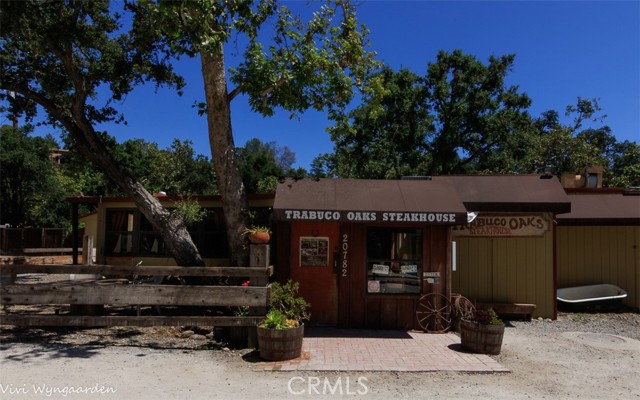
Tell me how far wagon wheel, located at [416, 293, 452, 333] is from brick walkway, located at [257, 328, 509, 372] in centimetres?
21

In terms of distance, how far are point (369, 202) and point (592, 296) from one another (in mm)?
7364

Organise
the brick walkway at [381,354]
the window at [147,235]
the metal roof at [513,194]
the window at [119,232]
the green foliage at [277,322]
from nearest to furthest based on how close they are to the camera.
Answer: the brick walkway at [381,354] → the green foliage at [277,322] → the metal roof at [513,194] → the window at [147,235] → the window at [119,232]

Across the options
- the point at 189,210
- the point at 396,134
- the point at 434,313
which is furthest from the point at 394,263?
the point at 396,134

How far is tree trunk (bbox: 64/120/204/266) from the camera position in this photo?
10.0m

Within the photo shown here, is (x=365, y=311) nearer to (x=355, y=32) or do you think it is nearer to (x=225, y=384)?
(x=225, y=384)

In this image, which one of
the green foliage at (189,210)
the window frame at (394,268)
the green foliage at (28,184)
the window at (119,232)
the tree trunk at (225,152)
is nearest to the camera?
the window frame at (394,268)

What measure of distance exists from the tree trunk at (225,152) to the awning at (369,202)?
3.43 feet

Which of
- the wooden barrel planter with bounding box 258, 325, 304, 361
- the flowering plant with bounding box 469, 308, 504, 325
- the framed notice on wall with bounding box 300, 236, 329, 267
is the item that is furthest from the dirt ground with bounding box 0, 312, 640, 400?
the framed notice on wall with bounding box 300, 236, 329, 267

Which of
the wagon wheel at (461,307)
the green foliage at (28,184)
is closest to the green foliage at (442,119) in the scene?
the wagon wheel at (461,307)

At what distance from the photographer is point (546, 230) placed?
34.7 ft

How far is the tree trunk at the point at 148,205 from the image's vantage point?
1003 centimetres

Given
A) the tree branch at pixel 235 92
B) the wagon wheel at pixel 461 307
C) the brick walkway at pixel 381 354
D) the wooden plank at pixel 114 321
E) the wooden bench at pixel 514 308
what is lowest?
the brick walkway at pixel 381 354

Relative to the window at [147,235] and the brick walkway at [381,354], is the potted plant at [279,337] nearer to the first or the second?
the brick walkway at [381,354]

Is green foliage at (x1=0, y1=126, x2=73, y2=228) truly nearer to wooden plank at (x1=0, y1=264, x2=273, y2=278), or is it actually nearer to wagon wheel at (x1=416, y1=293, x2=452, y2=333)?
wooden plank at (x1=0, y1=264, x2=273, y2=278)
